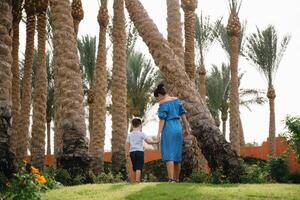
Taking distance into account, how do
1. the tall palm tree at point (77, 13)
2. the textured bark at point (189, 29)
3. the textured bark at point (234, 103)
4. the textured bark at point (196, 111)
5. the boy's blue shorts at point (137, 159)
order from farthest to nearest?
the tall palm tree at point (77, 13)
the textured bark at point (234, 103)
the textured bark at point (189, 29)
the boy's blue shorts at point (137, 159)
the textured bark at point (196, 111)

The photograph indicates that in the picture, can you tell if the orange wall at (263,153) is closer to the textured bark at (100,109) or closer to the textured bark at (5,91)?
the textured bark at (100,109)

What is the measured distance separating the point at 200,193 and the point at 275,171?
1220 centimetres

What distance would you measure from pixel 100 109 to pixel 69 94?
300 inches

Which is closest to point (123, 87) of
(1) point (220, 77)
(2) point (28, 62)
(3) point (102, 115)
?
(3) point (102, 115)

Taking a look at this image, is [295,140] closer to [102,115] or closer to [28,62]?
[102,115]

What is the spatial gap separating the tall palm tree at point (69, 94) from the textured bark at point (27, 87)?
7.84 metres

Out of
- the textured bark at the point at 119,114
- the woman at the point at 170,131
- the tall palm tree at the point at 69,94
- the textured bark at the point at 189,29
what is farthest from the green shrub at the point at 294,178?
the woman at the point at 170,131

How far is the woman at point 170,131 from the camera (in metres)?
8.35

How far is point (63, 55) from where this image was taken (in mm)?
10938

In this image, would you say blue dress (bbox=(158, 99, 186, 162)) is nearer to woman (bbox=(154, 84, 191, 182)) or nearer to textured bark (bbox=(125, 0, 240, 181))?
woman (bbox=(154, 84, 191, 182))

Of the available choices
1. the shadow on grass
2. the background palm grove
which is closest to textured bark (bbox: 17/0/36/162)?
the background palm grove

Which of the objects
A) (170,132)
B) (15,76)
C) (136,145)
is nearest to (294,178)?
(136,145)

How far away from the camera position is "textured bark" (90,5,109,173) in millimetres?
17453

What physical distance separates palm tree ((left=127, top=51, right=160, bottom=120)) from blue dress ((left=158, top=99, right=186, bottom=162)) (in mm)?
18907
